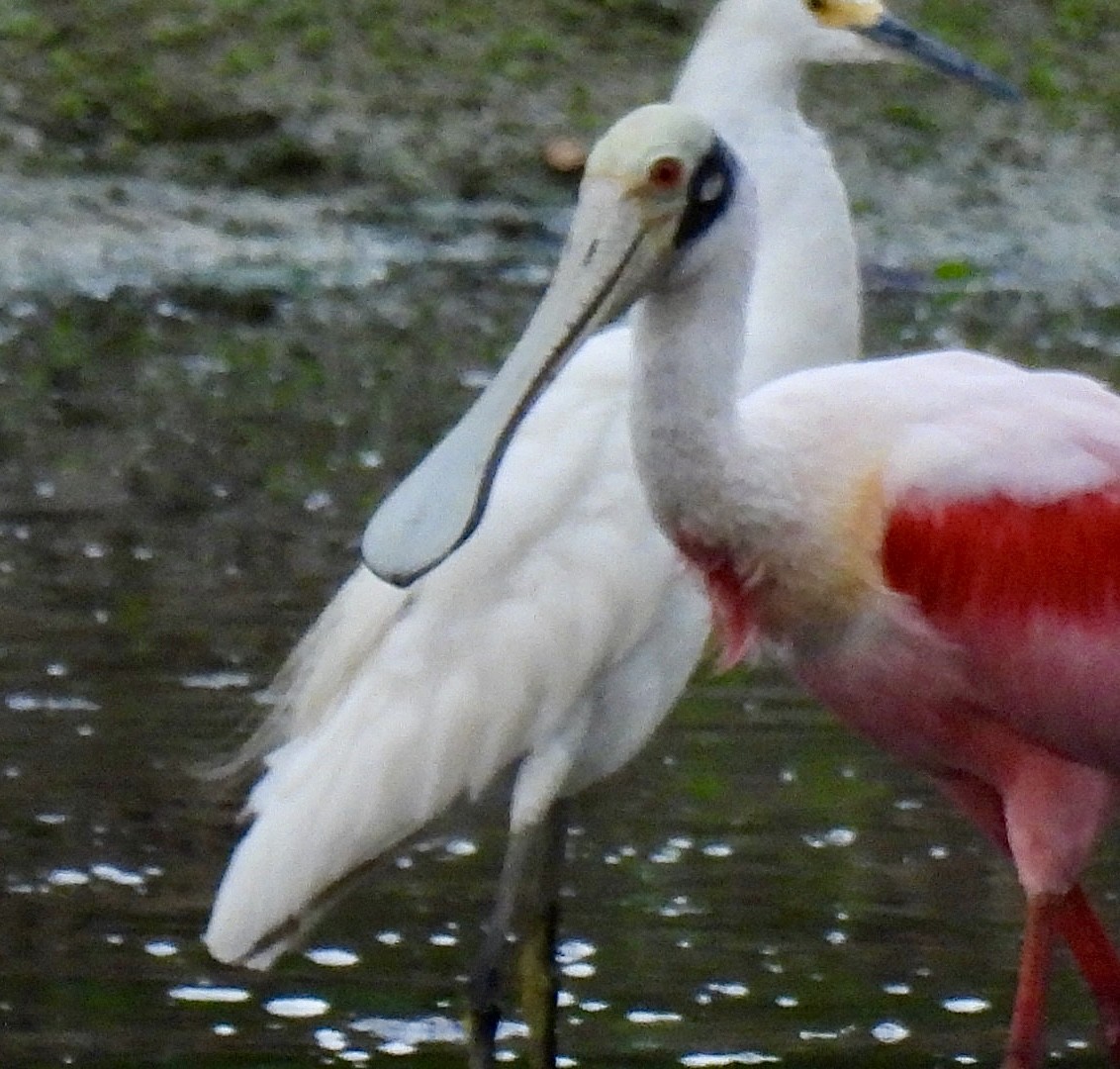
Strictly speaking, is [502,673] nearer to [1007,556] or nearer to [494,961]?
[494,961]

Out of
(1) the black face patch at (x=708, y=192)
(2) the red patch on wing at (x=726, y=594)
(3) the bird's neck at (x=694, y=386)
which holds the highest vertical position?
(1) the black face patch at (x=708, y=192)

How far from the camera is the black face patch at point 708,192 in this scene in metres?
5.85

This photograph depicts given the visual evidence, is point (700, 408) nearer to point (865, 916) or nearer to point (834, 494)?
point (834, 494)

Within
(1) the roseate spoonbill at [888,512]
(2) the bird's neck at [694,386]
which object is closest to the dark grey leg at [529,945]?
(1) the roseate spoonbill at [888,512]

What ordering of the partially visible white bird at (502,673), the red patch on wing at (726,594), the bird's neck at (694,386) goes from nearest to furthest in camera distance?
the bird's neck at (694,386) < the red patch on wing at (726,594) < the partially visible white bird at (502,673)

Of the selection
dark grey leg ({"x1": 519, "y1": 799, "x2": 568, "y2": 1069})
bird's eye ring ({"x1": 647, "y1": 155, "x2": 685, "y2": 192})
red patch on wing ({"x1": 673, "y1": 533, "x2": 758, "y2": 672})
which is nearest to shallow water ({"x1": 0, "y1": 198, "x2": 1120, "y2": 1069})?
dark grey leg ({"x1": 519, "y1": 799, "x2": 568, "y2": 1069})

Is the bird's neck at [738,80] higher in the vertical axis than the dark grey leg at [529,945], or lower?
higher

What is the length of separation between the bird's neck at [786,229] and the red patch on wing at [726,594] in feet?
3.00

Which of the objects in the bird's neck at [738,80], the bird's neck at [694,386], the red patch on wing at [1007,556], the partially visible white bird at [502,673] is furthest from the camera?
the bird's neck at [738,80]

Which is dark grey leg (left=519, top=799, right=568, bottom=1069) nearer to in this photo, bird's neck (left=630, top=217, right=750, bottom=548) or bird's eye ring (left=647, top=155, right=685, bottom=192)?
bird's neck (left=630, top=217, right=750, bottom=548)

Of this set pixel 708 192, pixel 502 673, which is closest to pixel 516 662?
pixel 502 673

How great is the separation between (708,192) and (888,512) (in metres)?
0.67

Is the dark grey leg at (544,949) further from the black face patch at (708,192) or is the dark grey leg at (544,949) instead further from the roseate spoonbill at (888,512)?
the black face patch at (708,192)

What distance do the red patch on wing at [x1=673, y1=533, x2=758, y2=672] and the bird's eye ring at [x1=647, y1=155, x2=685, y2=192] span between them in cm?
60
